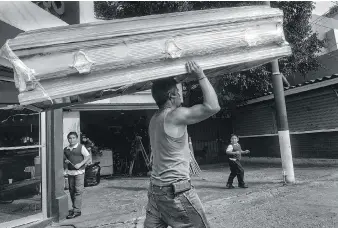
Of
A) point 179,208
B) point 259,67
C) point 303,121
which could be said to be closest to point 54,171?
point 179,208

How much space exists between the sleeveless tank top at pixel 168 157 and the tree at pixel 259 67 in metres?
9.02

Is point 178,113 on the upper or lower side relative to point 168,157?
upper

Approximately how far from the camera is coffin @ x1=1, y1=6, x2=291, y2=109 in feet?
6.52

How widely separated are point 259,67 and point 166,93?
30.5 ft

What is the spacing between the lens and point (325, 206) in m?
5.17

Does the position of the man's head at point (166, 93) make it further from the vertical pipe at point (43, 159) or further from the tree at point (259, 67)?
the tree at point (259, 67)

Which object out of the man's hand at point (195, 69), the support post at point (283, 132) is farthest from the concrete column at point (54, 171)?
the support post at point (283, 132)

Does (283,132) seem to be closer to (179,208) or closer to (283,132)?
(283,132)

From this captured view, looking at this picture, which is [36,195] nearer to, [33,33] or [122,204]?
[122,204]

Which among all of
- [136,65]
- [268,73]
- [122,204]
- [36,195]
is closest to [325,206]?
[122,204]

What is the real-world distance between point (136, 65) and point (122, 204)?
5344 mm

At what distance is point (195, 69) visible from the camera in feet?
7.46

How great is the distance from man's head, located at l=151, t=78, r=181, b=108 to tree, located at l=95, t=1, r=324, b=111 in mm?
8834

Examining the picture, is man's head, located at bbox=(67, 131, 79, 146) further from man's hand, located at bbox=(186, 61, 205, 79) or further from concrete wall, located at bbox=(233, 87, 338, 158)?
concrete wall, located at bbox=(233, 87, 338, 158)
